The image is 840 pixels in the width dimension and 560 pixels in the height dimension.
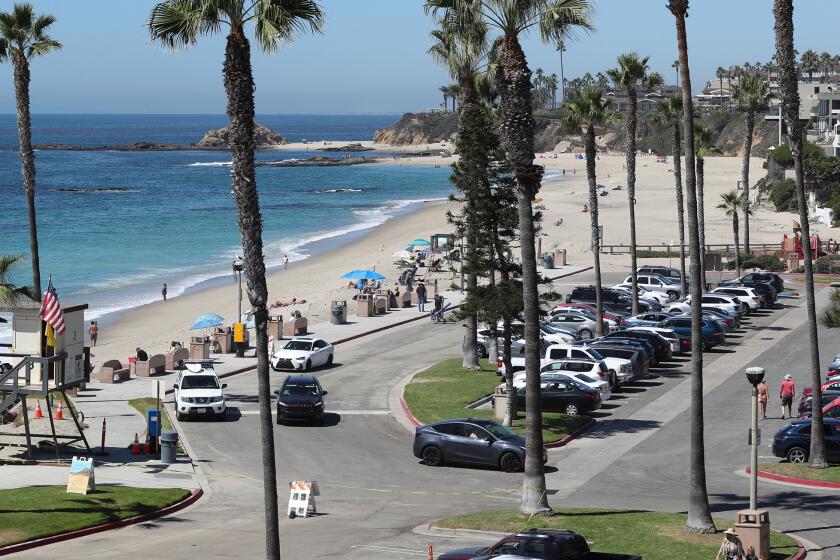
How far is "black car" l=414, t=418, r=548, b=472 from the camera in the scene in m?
33.4

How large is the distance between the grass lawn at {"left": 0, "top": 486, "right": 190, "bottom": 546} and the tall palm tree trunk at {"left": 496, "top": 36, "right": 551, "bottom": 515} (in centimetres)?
831

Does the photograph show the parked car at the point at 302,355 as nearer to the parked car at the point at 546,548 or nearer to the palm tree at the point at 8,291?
the palm tree at the point at 8,291

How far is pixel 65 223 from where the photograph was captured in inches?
5005

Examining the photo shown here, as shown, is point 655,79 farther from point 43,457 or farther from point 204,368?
point 43,457

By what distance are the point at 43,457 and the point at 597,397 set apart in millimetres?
17169

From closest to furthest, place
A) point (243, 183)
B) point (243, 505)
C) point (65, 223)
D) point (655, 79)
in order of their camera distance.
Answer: point (243, 183), point (243, 505), point (655, 79), point (65, 223)

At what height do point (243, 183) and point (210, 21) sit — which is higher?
point (210, 21)

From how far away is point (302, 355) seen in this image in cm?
4806

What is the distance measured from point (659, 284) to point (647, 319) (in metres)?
12.4

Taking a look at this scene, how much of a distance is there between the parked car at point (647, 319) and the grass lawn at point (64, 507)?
28986 millimetres

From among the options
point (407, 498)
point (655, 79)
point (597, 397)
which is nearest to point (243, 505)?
point (407, 498)

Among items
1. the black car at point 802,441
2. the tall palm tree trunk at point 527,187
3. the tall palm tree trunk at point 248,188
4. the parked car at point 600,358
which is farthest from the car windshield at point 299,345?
the tall palm tree trunk at point 248,188

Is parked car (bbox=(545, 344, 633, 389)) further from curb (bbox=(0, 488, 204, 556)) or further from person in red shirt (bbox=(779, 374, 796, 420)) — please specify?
curb (bbox=(0, 488, 204, 556))

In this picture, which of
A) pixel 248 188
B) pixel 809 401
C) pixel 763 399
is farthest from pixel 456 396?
pixel 248 188
